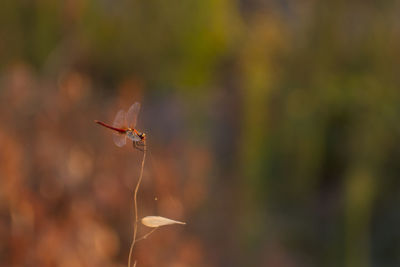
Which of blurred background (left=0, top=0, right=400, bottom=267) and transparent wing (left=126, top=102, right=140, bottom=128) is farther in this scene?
blurred background (left=0, top=0, right=400, bottom=267)

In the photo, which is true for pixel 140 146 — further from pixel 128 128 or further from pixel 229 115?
pixel 229 115

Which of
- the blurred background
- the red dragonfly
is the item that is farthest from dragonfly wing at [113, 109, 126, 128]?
the blurred background

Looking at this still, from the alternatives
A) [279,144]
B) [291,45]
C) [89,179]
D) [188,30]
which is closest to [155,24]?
[188,30]

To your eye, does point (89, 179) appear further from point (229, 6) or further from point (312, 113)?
point (229, 6)

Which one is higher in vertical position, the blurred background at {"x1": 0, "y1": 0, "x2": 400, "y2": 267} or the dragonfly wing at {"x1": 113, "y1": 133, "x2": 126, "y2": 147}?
the dragonfly wing at {"x1": 113, "y1": 133, "x2": 126, "y2": 147}

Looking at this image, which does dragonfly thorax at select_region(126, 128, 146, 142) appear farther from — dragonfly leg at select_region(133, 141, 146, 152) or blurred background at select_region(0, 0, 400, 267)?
blurred background at select_region(0, 0, 400, 267)

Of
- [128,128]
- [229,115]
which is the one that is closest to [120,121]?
[128,128]
